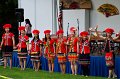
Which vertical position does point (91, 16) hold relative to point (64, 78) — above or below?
above

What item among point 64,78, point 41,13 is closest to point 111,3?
point 41,13

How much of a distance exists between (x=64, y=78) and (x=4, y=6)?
682 inches

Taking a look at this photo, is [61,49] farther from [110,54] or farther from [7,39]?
[7,39]

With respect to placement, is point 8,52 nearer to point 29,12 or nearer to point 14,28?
point 29,12

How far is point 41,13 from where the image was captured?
26.3 metres

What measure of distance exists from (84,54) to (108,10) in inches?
317

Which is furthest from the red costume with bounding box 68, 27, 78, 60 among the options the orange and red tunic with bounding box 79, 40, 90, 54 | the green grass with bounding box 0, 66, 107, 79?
the green grass with bounding box 0, 66, 107, 79

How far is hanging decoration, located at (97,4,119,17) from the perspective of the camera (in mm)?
23469

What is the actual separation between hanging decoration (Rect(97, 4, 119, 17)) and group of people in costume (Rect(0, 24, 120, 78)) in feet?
20.6

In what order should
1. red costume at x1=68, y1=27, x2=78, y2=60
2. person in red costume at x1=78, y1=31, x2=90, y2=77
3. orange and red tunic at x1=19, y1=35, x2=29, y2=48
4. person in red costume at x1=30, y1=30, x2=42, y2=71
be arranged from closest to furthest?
person in red costume at x1=78, y1=31, x2=90, y2=77
red costume at x1=68, y1=27, x2=78, y2=60
person in red costume at x1=30, y1=30, x2=42, y2=71
orange and red tunic at x1=19, y1=35, x2=29, y2=48

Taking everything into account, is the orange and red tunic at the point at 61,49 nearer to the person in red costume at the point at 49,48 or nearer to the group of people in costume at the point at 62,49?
the group of people in costume at the point at 62,49

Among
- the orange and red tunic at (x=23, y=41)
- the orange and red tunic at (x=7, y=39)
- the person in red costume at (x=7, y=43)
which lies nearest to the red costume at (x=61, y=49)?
the orange and red tunic at (x=23, y=41)

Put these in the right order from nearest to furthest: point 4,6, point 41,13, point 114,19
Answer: point 114,19, point 41,13, point 4,6

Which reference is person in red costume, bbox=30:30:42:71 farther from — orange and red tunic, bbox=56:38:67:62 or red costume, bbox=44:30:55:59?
orange and red tunic, bbox=56:38:67:62
